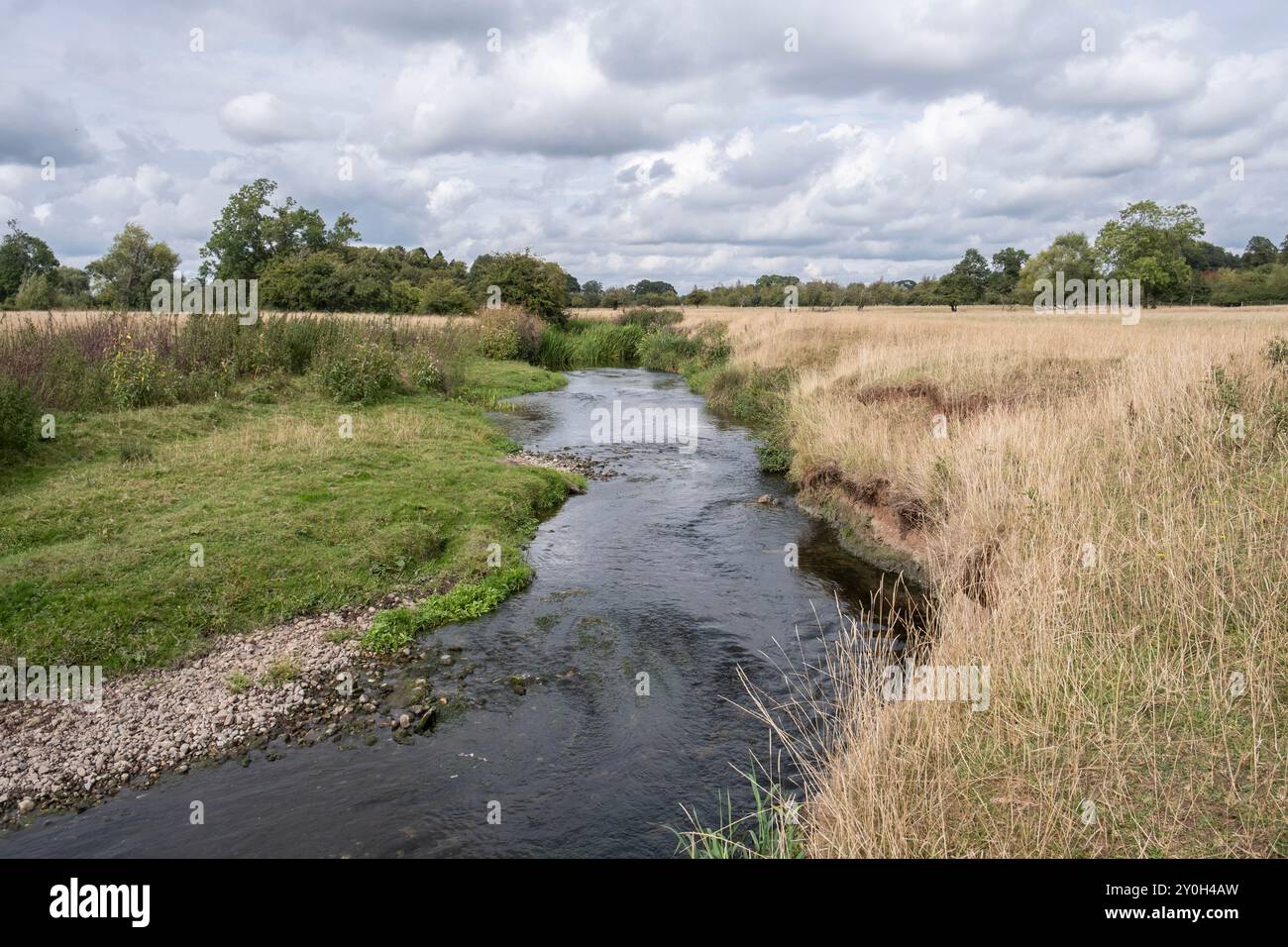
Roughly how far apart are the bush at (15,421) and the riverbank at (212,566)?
1.49 feet

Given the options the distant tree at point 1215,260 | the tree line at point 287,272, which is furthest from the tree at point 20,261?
the distant tree at point 1215,260

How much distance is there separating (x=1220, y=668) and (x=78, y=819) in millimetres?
9227

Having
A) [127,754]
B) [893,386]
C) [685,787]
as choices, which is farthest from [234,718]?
[893,386]

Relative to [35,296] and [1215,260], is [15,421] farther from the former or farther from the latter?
[1215,260]

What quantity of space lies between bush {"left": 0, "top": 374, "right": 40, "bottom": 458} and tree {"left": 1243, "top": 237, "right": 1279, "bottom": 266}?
102 m

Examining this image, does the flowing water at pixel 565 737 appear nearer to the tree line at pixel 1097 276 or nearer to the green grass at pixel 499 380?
the green grass at pixel 499 380

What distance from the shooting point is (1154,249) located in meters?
54.0

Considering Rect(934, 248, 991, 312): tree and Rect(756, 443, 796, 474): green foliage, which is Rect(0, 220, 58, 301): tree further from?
Rect(934, 248, 991, 312): tree

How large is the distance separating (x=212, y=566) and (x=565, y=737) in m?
5.73

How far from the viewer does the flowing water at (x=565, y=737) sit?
620 cm

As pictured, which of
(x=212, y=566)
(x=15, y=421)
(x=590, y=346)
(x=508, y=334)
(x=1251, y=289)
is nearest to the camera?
(x=212, y=566)

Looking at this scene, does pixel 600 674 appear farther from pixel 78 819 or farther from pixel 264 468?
pixel 264 468

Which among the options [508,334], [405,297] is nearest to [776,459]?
[508,334]
